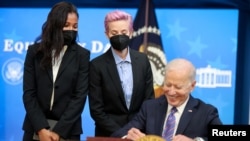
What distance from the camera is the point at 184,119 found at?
2.65 meters

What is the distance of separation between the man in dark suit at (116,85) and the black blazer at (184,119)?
537 millimetres

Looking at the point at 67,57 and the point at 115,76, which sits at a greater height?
the point at 67,57

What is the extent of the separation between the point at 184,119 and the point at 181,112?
0.18 feet

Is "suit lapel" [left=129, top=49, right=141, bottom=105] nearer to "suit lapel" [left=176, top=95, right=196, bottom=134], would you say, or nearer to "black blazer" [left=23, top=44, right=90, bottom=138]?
"black blazer" [left=23, top=44, right=90, bottom=138]

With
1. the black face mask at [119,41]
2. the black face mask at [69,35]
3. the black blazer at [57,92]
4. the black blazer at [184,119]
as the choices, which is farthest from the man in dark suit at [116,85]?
the black blazer at [184,119]

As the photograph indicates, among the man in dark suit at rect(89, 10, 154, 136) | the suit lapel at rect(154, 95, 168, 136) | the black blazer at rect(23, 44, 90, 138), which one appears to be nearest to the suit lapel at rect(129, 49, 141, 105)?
the man in dark suit at rect(89, 10, 154, 136)

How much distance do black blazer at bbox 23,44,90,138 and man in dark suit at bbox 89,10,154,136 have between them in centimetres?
12

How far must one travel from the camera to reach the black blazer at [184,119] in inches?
104

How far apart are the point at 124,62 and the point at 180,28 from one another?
1.86 m

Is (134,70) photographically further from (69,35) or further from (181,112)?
(181,112)

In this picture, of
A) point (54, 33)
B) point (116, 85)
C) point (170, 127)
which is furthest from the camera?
point (116, 85)

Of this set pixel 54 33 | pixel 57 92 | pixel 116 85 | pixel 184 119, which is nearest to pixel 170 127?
pixel 184 119

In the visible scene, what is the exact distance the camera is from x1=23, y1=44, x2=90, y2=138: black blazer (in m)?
3.20

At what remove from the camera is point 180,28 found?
514 cm
